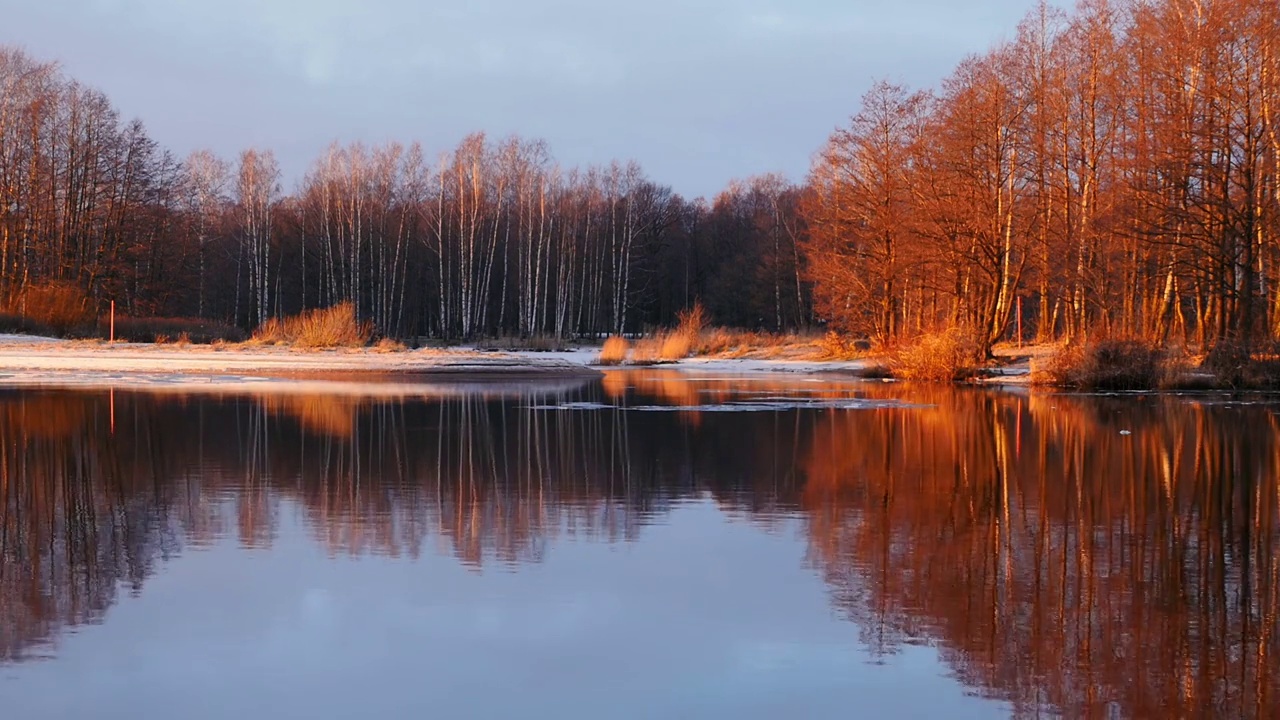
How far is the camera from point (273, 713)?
16.0 feet

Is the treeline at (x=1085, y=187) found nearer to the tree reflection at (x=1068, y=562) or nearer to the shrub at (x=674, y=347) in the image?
the shrub at (x=674, y=347)

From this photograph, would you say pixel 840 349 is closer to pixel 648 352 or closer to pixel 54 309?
pixel 648 352

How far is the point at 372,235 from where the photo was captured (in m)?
76.7

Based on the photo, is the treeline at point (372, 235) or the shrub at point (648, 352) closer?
the shrub at point (648, 352)

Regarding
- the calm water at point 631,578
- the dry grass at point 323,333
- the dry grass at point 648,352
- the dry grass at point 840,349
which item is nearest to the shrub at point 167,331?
the dry grass at point 323,333

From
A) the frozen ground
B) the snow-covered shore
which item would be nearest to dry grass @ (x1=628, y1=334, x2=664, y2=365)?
the frozen ground

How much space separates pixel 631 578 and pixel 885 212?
3949 cm

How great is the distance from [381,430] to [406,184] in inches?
2531

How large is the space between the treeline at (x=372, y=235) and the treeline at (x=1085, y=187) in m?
23.6

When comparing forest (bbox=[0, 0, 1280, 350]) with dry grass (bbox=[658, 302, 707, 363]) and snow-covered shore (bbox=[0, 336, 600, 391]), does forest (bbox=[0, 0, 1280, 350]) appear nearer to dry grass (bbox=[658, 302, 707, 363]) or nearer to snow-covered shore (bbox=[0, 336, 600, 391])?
dry grass (bbox=[658, 302, 707, 363])

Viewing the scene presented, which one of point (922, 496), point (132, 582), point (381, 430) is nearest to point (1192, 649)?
point (922, 496)

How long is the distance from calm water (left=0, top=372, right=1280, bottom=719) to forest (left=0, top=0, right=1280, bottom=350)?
825 inches

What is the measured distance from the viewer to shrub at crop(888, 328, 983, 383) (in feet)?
107

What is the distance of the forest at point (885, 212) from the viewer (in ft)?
107
